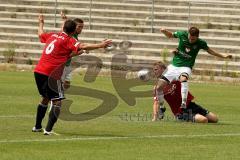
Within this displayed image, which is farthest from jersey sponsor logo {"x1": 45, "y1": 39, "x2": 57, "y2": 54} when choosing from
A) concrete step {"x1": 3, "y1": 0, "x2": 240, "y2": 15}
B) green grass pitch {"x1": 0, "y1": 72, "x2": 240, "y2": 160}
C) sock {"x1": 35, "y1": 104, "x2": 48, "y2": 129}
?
concrete step {"x1": 3, "y1": 0, "x2": 240, "y2": 15}

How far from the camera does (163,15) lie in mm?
39656

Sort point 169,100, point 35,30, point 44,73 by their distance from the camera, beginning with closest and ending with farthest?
point 44,73 < point 169,100 < point 35,30

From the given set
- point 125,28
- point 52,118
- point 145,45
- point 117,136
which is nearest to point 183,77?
point 117,136

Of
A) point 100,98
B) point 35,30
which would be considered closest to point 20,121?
point 100,98

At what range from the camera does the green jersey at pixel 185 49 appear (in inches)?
766

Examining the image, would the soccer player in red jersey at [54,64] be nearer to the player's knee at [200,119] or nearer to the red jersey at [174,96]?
the player's knee at [200,119]

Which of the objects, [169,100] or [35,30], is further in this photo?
[35,30]

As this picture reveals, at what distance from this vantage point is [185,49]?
19.6m

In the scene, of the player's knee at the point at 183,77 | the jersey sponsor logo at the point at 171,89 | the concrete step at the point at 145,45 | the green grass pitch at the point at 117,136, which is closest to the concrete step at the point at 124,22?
the concrete step at the point at 145,45

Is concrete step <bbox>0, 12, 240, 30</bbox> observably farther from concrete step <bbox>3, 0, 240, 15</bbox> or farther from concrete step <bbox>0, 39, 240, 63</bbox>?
concrete step <bbox>0, 39, 240, 63</bbox>

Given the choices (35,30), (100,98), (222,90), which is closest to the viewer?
(100,98)

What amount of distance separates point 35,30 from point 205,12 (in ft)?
25.8

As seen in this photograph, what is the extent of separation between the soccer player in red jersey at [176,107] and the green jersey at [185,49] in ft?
1.38

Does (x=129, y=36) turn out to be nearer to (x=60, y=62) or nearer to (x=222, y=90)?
(x=222, y=90)
